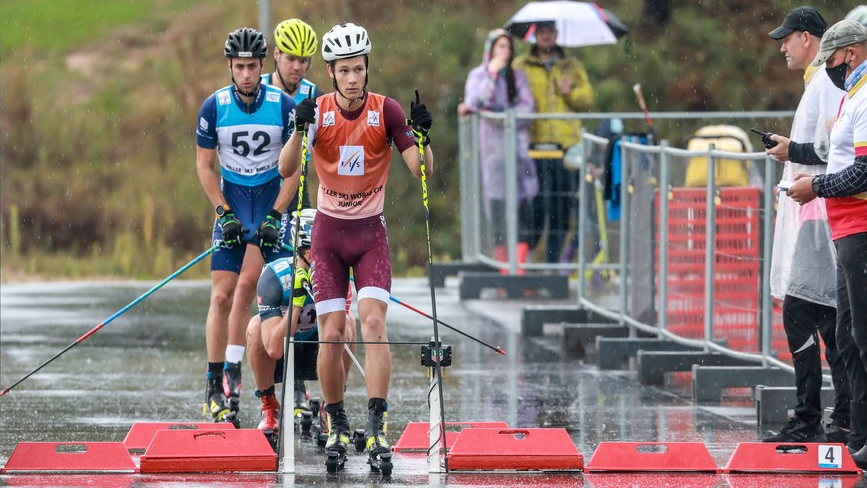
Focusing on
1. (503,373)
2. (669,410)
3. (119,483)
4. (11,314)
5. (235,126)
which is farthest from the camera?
(11,314)

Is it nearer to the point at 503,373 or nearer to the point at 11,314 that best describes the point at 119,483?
the point at 503,373

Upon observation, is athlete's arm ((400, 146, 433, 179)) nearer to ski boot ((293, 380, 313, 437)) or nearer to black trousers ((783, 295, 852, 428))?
ski boot ((293, 380, 313, 437))

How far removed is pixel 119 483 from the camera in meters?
8.91

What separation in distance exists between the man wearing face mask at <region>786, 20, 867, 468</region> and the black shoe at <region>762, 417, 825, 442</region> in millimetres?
525

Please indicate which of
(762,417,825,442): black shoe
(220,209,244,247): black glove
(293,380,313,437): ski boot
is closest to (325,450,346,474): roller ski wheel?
(293,380,313,437): ski boot

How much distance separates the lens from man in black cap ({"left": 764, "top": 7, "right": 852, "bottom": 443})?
33.4ft

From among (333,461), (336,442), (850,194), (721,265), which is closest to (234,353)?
(336,442)

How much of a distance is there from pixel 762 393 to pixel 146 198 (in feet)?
65.1

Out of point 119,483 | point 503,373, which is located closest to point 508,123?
point 503,373

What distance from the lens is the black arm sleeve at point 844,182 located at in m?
9.41

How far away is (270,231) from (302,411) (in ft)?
3.77

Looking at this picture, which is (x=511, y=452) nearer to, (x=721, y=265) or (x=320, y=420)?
(x=320, y=420)

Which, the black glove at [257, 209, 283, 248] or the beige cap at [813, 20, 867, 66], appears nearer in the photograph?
the beige cap at [813, 20, 867, 66]

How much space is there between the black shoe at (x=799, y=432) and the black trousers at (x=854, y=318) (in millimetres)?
487
